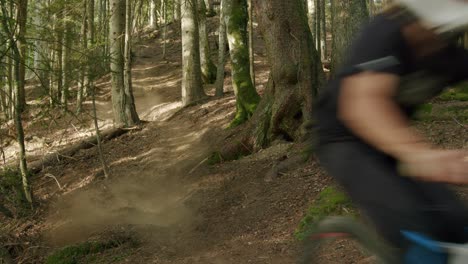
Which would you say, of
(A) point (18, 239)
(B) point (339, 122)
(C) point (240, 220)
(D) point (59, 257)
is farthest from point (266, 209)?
(B) point (339, 122)

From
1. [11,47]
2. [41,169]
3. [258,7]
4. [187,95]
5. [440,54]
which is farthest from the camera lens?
[187,95]

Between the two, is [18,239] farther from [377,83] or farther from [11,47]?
[377,83]

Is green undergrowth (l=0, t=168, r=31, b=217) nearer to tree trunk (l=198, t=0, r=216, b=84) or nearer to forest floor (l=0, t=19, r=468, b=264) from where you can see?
forest floor (l=0, t=19, r=468, b=264)

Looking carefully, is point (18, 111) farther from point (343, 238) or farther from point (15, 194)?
point (343, 238)

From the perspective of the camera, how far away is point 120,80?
17703mm

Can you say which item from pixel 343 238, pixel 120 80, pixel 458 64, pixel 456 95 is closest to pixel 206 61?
pixel 120 80

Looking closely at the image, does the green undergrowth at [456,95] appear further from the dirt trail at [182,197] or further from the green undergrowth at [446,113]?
A: the dirt trail at [182,197]

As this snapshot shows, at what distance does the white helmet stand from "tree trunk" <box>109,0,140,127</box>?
1448cm

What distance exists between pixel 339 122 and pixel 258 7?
28.3 feet

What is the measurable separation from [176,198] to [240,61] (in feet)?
17.3

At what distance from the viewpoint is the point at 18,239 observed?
10.9 meters

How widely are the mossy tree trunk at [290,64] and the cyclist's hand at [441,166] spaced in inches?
323

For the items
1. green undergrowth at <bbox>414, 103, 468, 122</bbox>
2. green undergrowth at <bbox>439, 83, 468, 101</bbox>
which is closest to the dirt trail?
green undergrowth at <bbox>414, 103, 468, 122</bbox>

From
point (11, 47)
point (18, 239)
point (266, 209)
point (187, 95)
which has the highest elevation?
point (11, 47)
